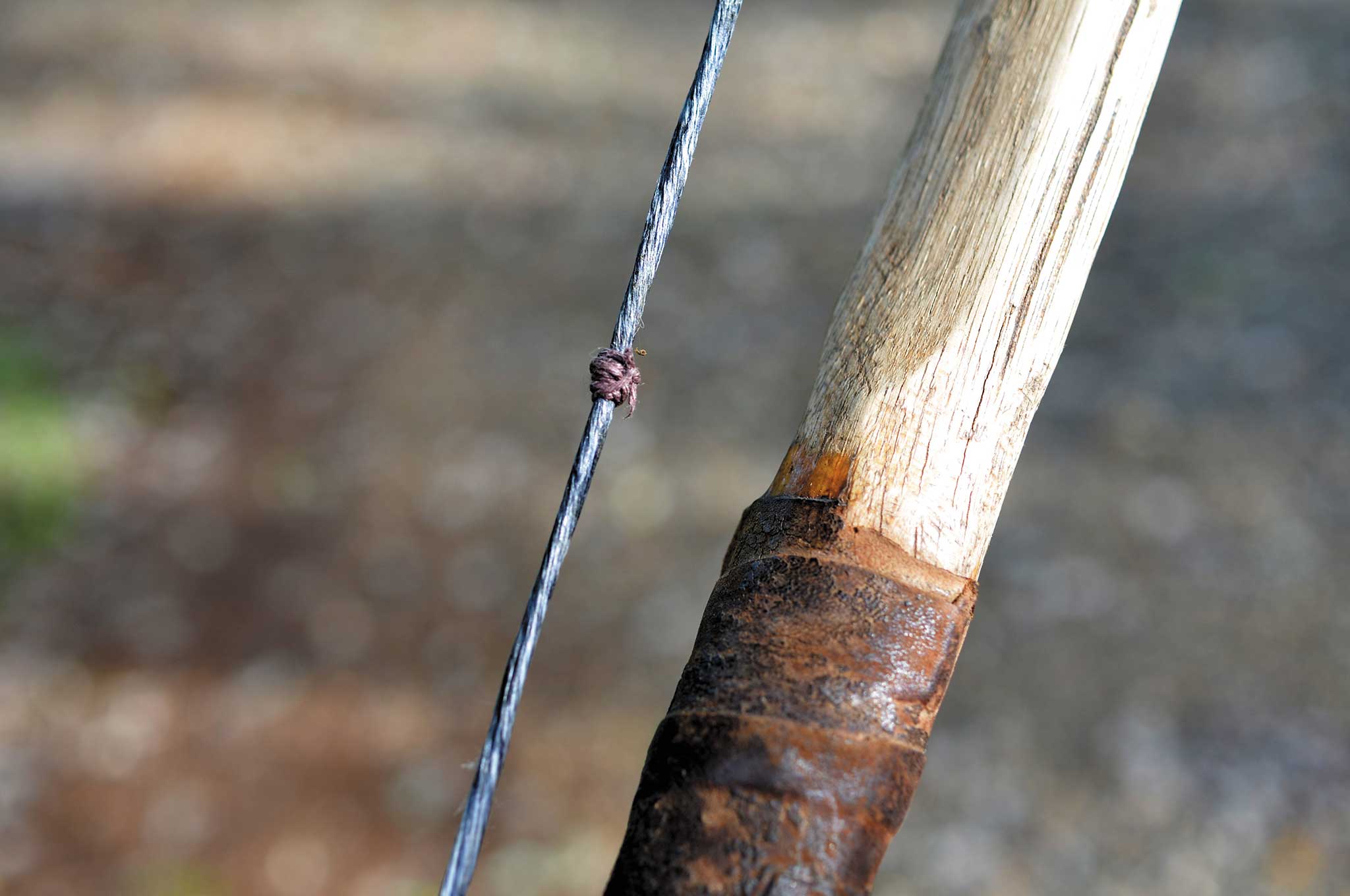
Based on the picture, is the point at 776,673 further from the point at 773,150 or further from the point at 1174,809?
the point at 773,150

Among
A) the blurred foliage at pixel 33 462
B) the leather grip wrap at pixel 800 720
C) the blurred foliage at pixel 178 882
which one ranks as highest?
the leather grip wrap at pixel 800 720

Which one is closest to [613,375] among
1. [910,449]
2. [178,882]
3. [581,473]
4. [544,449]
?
[581,473]

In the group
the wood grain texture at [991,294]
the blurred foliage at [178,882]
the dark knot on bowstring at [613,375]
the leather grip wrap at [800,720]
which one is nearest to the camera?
the leather grip wrap at [800,720]

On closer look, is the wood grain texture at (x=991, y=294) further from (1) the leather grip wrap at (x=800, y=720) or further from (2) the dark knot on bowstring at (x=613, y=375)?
(2) the dark knot on bowstring at (x=613, y=375)

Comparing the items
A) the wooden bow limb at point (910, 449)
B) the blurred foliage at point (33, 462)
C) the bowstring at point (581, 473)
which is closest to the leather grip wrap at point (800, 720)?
the wooden bow limb at point (910, 449)

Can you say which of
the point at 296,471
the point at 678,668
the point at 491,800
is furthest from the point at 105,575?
the point at 491,800
